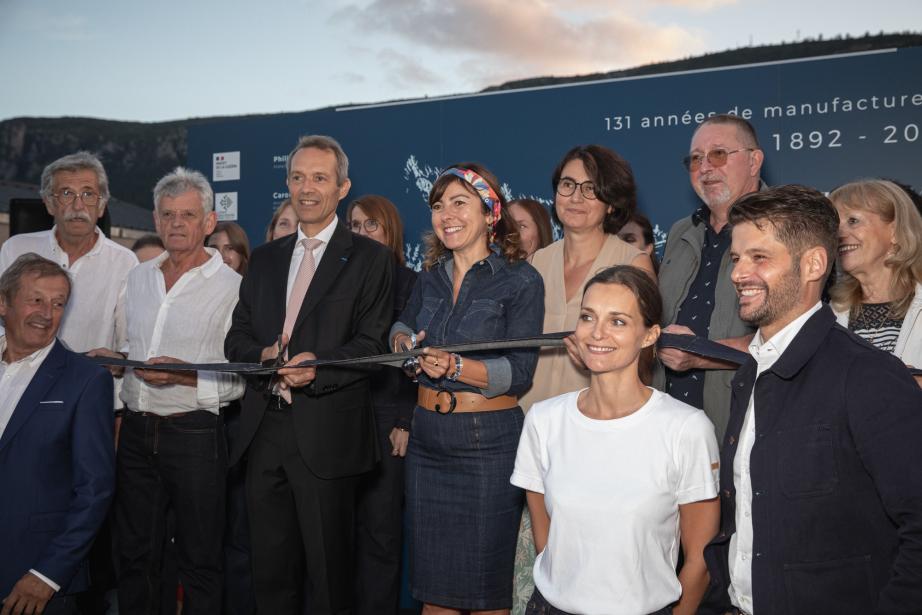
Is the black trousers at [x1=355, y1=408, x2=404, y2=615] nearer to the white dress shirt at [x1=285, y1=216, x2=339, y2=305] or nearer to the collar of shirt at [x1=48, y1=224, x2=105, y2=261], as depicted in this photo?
the white dress shirt at [x1=285, y1=216, x2=339, y2=305]

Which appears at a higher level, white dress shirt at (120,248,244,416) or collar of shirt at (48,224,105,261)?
collar of shirt at (48,224,105,261)

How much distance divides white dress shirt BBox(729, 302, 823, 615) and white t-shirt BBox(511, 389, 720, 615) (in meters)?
0.29

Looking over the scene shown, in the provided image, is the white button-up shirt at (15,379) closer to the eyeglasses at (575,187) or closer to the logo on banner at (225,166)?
the eyeglasses at (575,187)

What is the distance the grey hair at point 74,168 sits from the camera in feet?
14.7

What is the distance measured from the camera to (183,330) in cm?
398

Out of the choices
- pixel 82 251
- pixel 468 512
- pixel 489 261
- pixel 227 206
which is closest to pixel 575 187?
pixel 489 261

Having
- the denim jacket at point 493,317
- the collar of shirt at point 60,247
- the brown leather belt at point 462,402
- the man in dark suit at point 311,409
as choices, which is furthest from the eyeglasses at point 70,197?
the brown leather belt at point 462,402

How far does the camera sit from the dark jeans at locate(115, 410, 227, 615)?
3771mm

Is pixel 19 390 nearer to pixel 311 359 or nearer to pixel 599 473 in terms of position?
pixel 311 359

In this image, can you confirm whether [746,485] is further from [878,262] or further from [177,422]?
[177,422]

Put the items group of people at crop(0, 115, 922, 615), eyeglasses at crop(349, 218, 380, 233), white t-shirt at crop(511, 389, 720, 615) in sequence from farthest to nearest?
eyeglasses at crop(349, 218, 380, 233), white t-shirt at crop(511, 389, 720, 615), group of people at crop(0, 115, 922, 615)

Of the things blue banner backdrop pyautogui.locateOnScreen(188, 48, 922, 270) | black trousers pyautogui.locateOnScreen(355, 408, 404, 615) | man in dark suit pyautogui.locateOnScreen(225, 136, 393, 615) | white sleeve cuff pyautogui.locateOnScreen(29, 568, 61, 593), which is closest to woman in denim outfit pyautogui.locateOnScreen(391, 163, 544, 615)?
man in dark suit pyautogui.locateOnScreen(225, 136, 393, 615)

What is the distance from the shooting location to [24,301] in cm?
346

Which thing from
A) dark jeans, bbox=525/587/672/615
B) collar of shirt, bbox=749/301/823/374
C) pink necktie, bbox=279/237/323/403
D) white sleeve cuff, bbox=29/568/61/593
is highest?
pink necktie, bbox=279/237/323/403
